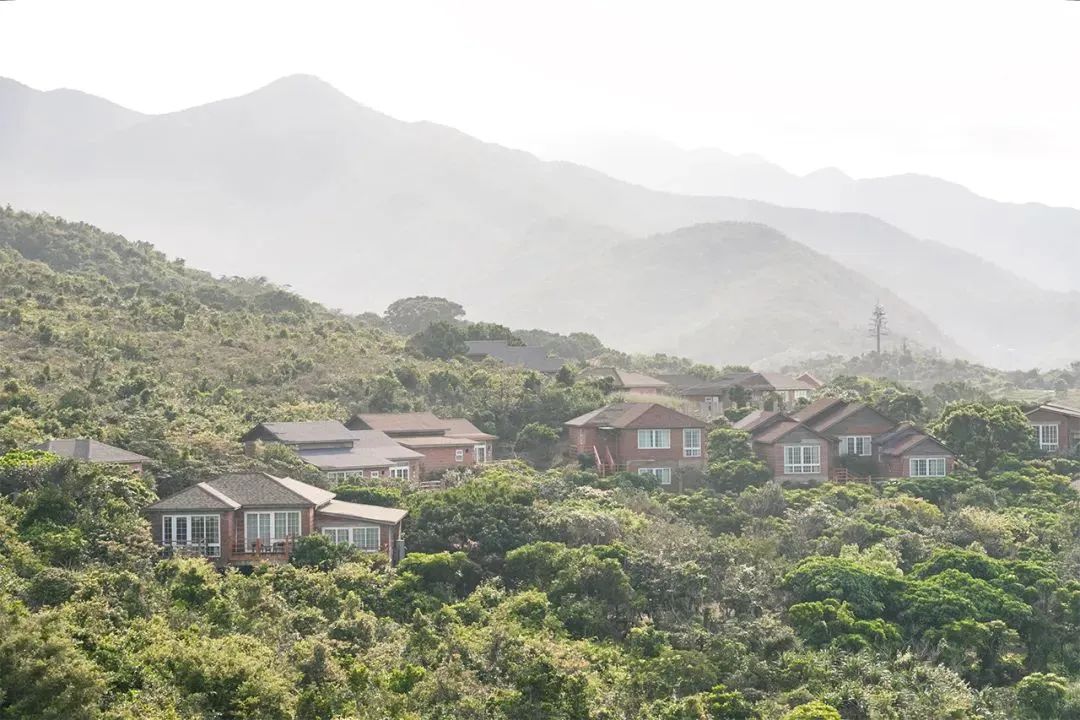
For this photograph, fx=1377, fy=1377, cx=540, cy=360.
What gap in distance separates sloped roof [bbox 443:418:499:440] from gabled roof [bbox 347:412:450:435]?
0.29 meters

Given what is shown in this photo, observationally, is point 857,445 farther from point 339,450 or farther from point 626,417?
point 339,450

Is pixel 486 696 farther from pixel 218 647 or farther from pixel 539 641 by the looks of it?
pixel 218 647

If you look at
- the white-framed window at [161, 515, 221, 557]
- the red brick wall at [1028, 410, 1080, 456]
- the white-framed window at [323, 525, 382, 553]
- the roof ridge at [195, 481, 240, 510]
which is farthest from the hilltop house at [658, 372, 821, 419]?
the white-framed window at [161, 515, 221, 557]

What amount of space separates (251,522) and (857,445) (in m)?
29.0

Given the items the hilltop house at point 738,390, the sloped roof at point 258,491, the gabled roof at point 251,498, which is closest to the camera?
the gabled roof at point 251,498

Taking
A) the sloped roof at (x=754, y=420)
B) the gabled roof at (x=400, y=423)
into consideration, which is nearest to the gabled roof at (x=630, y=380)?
the sloped roof at (x=754, y=420)

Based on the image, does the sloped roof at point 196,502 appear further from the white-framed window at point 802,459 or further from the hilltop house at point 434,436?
the white-framed window at point 802,459

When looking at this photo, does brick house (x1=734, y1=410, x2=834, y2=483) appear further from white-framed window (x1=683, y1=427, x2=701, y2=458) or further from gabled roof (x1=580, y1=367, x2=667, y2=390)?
gabled roof (x1=580, y1=367, x2=667, y2=390)

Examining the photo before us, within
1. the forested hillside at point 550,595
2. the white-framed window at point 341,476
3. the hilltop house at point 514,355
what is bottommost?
the forested hillside at point 550,595

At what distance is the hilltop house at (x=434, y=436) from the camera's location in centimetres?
5362

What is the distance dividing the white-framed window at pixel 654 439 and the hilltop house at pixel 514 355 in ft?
74.2

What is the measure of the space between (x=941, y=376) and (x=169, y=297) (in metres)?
79.0

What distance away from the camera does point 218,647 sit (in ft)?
88.8

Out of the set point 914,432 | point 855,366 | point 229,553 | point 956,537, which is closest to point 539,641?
point 229,553
